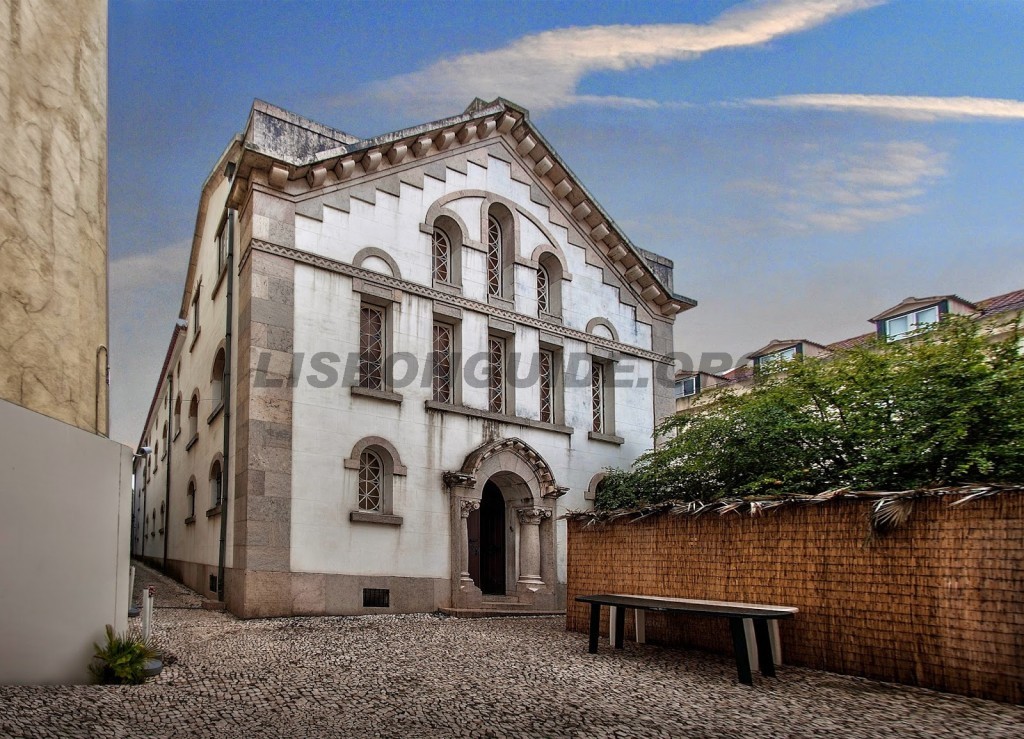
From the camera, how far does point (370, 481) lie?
52.8 feet

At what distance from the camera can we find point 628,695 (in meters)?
7.75

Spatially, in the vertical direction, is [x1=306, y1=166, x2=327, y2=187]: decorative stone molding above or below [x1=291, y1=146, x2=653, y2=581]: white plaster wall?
above

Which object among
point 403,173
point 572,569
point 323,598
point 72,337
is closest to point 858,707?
point 572,569

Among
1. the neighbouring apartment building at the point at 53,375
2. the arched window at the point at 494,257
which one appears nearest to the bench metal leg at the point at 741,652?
the neighbouring apartment building at the point at 53,375

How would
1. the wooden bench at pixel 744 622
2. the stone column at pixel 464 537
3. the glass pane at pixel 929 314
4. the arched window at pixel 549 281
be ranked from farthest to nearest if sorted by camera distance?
the glass pane at pixel 929 314 < the arched window at pixel 549 281 < the stone column at pixel 464 537 < the wooden bench at pixel 744 622

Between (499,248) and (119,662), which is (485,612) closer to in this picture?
(499,248)

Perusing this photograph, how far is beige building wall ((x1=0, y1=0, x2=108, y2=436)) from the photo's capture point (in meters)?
7.16

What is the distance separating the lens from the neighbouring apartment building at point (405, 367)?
15023mm

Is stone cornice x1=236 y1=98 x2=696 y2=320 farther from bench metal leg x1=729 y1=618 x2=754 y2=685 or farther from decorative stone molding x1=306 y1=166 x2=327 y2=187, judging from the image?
bench metal leg x1=729 y1=618 x2=754 y2=685

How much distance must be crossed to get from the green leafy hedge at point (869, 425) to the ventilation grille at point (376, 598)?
18.0 feet

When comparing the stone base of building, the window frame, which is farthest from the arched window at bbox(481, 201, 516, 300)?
the stone base of building

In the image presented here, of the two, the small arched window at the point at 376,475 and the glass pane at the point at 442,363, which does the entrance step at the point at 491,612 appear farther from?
the glass pane at the point at 442,363

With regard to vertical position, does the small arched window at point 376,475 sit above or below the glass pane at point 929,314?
below

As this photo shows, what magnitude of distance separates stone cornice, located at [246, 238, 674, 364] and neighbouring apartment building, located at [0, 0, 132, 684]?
688 cm
